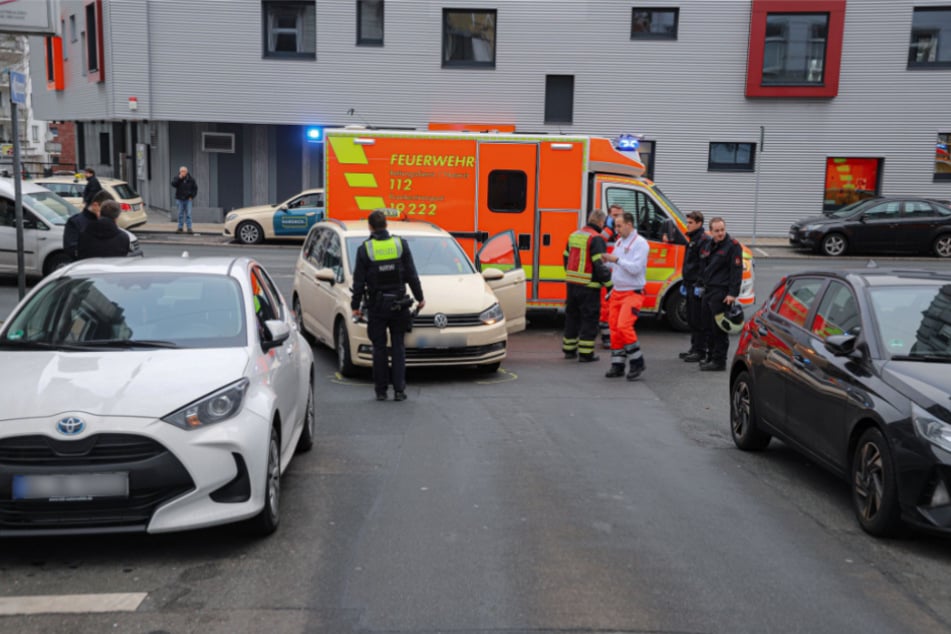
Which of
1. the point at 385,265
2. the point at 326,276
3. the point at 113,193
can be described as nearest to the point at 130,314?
the point at 385,265

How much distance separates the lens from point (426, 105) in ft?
96.6

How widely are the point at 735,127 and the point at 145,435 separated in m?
26.8

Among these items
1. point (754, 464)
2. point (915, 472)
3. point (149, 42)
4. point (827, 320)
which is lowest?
point (754, 464)

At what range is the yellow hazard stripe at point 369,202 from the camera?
14.4 m

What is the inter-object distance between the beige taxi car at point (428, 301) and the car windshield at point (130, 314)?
4005 mm

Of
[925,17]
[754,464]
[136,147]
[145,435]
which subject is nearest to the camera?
[145,435]

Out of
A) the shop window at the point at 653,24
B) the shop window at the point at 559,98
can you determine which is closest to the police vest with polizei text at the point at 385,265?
the shop window at the point at 559,98

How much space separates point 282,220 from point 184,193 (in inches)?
150

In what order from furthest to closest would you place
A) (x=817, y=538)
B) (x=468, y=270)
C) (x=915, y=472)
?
(x=468, y=270) < (x=817, y=538) < (x=915, y=472)

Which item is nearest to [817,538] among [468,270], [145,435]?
[145,435]

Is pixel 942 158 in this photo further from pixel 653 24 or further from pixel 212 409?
pixel 212 409

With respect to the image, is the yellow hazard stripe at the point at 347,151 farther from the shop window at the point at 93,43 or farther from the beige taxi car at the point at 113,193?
the shop window at the point at 93,43

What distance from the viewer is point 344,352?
1077 centimetres

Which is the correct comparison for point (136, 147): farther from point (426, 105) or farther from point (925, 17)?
point (925, 17)
